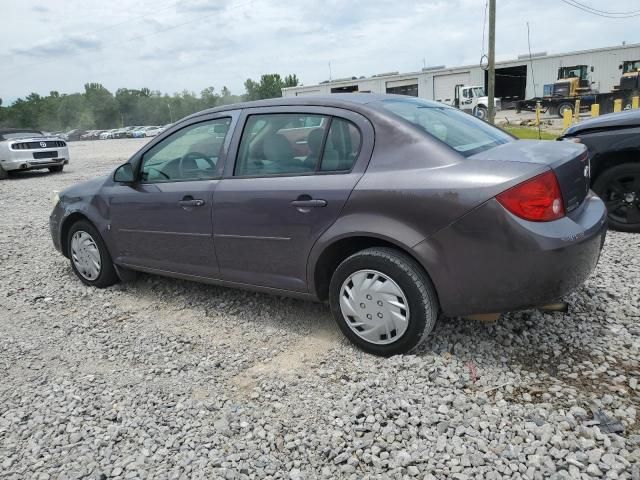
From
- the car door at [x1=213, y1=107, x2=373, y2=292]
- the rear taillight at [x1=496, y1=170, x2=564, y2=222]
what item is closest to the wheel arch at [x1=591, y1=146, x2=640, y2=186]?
the rear taillight at [x1=496, y1=170, x2=564, y2=222]

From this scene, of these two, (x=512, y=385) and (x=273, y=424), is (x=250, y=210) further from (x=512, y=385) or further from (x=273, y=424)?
(x=512, y=385)

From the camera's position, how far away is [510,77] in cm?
4381

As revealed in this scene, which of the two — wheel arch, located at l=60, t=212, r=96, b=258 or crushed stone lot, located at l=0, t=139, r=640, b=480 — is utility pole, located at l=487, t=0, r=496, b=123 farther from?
wheel arch, located at l=60, t=212, r=96, b=258

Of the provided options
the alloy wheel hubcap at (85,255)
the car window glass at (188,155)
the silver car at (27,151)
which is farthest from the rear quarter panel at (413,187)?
the silver car at (27,151)

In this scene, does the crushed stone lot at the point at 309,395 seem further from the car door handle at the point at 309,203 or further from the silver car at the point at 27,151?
the silver car at the point at 27,151

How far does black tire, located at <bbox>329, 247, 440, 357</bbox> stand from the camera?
2883mm

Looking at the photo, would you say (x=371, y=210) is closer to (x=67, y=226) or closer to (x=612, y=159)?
(x=67, y=226)

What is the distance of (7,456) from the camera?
8.25ft

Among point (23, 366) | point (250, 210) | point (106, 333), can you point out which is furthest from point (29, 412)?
point (250, 210)

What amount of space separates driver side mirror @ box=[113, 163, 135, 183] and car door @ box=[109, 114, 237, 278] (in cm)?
6

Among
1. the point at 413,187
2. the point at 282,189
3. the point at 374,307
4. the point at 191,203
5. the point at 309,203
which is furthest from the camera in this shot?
the point at 191,203

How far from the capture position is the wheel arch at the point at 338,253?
293 centimetres

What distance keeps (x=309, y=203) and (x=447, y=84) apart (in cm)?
4819

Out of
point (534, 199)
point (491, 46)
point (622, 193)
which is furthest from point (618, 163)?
point (491, 46)
